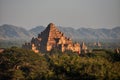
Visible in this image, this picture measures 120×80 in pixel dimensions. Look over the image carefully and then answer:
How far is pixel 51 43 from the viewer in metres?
117

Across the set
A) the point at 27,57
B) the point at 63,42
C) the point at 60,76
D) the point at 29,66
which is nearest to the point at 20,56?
the point at 27,57

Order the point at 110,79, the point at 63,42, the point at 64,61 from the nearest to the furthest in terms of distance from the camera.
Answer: the point at 110,79 → the point at 64,61 → the point at 63,42

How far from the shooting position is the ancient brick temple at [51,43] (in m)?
110

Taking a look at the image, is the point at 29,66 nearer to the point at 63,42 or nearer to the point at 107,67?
the point at 107,67

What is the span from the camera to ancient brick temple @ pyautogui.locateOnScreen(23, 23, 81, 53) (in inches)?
4333

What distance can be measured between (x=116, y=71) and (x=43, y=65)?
23922mm

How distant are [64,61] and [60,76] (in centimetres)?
450

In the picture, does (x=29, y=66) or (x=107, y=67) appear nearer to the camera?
(x=107, y=67)

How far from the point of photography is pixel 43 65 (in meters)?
60.8

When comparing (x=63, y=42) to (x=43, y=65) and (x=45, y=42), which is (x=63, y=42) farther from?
(x=43, y=65)

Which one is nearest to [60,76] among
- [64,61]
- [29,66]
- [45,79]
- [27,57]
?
[45,79]

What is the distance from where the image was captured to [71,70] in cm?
3972

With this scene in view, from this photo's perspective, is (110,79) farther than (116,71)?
No

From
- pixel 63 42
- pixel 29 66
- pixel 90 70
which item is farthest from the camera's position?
pixel 63 42
